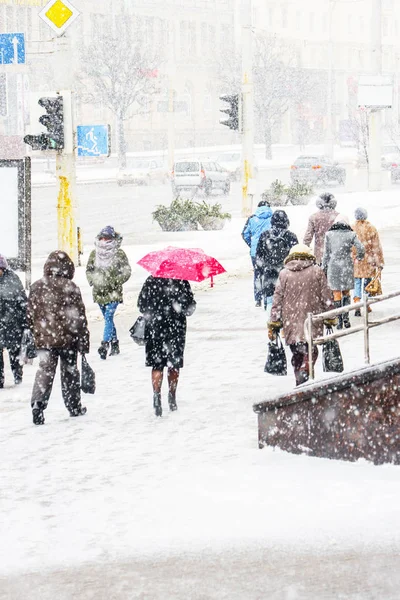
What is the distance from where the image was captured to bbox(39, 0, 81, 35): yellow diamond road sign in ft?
63.4

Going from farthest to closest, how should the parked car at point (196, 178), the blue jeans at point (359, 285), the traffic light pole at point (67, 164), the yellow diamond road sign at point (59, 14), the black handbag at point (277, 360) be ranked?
the parked car at point (196, 178), the traffic light pole at point (67, 164), the yellow diamond road sign at point (59, 14), the blue jeans at point (359, 285), the black handbag at point (277, 360)

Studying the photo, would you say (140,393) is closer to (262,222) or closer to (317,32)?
(262,222)

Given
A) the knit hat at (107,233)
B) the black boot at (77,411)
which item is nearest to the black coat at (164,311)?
the black boot at (77,411)

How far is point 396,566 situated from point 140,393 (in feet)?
18.7

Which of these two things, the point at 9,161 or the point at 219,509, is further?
the point at 9,161

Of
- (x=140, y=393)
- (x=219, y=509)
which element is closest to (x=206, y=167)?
(x=140, y=393)

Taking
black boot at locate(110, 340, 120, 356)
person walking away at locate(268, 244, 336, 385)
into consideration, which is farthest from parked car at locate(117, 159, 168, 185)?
person walking away at locate(268, 244, 336, 385)

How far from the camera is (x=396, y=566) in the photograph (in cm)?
682

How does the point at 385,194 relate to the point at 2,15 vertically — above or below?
below

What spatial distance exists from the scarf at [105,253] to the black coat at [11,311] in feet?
5.74

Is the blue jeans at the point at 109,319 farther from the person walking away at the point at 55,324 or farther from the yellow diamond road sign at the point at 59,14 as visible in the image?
the yellow diamond road sign at the point at 59,14

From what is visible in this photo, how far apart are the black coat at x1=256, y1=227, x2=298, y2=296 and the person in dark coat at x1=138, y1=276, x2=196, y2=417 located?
3.63m

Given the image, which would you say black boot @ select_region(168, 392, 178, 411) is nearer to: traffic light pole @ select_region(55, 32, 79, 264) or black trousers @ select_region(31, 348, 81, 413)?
black trousers @ select_region(31, 348, 81, 413)

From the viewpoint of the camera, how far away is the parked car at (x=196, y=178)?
46.6m
